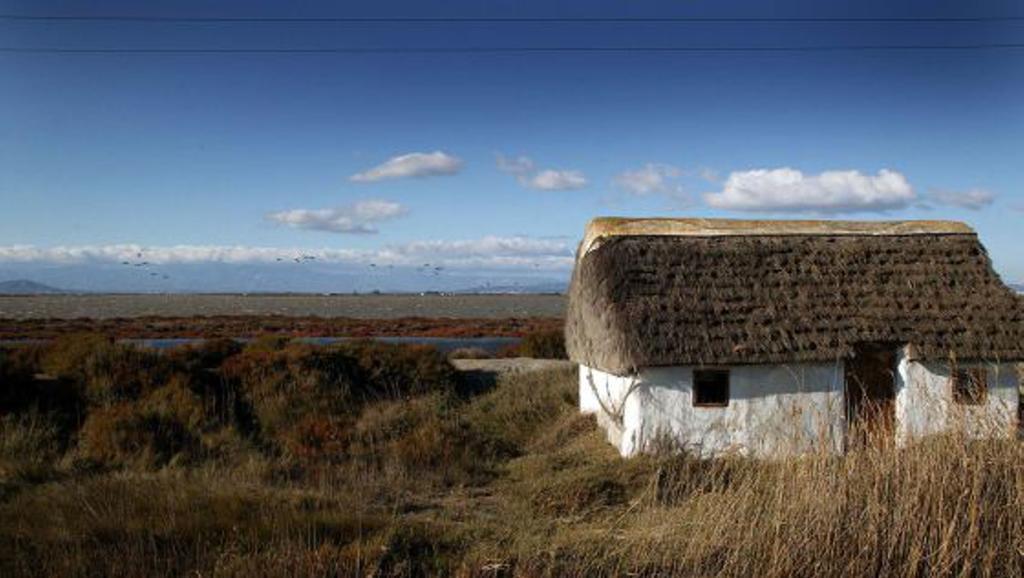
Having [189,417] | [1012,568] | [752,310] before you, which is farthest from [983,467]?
[189,417]

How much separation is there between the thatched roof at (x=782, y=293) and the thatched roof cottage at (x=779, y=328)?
0.02 metres

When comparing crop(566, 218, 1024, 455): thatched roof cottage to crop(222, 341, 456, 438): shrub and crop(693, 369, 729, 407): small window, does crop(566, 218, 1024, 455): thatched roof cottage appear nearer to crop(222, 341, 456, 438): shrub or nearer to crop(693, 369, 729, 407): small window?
crop(693, 369, 729, 407): small window

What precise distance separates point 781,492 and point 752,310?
6799 millimetres

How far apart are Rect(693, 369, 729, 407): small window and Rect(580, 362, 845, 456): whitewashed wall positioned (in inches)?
5.1

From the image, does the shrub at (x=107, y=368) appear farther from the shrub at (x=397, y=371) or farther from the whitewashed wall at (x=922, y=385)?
the whitewashed wall at (x=922, y=385)

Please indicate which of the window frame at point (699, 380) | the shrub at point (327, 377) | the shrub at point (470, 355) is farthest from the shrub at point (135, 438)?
the shrub at point (470, 355)

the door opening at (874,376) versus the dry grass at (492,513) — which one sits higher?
the door opening at (874,376)

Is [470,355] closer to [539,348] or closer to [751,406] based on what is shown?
[539,348]

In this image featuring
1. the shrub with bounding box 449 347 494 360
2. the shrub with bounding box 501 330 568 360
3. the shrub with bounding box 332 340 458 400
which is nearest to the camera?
the shrub with bounding box 332 340 458 400

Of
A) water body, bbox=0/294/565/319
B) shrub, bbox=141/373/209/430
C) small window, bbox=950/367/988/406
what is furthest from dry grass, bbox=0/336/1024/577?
water body, bbox=0/294/565/319

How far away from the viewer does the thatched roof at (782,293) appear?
12398mm

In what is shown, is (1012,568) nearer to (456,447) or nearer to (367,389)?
(456,447)

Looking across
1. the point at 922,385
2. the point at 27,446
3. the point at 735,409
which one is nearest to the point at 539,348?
the point at 735,409

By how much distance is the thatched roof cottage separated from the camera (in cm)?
1232
